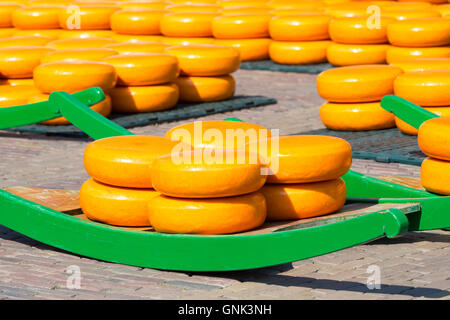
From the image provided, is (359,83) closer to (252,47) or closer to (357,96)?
(357,96)

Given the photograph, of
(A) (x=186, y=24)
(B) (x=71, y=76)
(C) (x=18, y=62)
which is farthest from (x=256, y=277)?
(A) (x=186, y=24)

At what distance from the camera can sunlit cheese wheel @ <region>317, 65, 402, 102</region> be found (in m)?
7.77

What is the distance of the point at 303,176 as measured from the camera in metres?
4.47

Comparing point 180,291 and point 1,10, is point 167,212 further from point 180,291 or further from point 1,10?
point 1,10

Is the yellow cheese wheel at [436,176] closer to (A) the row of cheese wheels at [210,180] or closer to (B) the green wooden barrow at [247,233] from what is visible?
(B) the green wooden barrow at [247,233]

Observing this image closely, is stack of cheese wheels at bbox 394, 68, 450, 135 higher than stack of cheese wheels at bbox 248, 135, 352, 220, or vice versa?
stack of cheese wheels at bbox 248, 135, 352, 220

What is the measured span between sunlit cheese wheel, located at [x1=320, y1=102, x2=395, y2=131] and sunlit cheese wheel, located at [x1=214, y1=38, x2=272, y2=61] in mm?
4391

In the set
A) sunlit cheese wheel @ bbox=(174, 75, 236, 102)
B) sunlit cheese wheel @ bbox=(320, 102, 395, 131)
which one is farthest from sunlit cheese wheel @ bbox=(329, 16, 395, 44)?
sunlit cheese wheel @ bbox=(320, 102, 395, 131)

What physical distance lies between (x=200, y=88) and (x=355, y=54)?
2.42m

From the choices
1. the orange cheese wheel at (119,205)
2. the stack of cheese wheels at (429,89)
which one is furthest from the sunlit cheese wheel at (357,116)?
the orange cheese wheel at (119,205)

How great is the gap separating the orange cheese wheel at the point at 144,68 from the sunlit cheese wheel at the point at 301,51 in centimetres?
322

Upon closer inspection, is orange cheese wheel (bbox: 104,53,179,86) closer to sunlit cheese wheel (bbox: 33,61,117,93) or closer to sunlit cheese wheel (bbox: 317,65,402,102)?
sunlit cheese wheel (bbox: 33,61,117,93)
